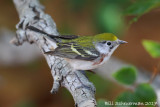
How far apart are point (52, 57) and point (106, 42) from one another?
2.04 ft

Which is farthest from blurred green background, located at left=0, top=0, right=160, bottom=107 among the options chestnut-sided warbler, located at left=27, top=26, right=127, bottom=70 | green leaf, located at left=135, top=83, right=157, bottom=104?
green leaf, located at left=135, top=83, right=157, bottom=104

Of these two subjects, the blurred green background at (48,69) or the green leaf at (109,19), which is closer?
the green leaf at (109,19)

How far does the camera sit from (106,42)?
322 centimetres

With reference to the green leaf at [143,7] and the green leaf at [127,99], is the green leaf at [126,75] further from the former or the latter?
the green leaf at [143,7]

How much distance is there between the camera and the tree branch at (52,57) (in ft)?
8.01

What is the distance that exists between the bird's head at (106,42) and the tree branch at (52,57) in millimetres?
438

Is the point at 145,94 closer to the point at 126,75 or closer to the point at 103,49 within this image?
the point at 126,75

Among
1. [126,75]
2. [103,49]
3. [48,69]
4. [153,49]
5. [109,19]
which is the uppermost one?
[48,69]

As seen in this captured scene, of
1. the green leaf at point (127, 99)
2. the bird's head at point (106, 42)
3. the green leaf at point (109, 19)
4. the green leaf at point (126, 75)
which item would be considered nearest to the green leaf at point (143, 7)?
the green leaf at point (126, 75)

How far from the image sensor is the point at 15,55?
526cm

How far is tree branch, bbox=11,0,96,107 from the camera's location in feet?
8.01

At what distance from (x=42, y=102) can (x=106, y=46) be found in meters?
3.13

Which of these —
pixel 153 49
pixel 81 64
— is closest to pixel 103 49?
pixel 81 64

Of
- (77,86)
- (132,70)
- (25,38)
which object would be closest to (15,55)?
(25,38)
